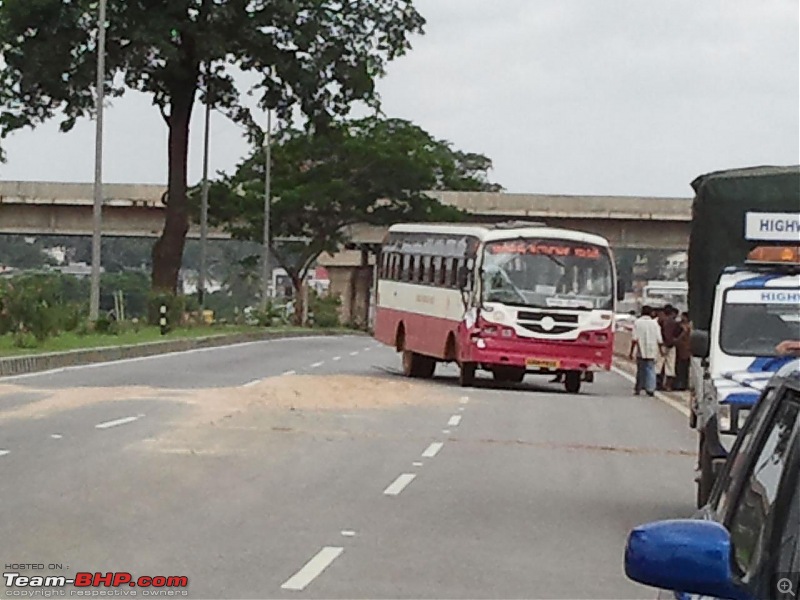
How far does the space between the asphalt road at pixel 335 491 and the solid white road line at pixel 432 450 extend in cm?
2

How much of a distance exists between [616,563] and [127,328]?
111 ft

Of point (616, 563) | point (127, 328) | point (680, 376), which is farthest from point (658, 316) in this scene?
point (616, 563)

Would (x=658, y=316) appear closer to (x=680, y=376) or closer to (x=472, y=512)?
(x=680, y=376)

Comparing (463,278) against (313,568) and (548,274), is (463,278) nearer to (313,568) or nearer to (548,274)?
(548,274)

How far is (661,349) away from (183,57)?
21.5m

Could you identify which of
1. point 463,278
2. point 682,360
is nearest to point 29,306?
point 463,278

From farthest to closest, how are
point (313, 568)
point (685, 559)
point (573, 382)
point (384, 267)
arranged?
point (384, 267)
point (573, 382)
point (313, 568)
point (685, 559)

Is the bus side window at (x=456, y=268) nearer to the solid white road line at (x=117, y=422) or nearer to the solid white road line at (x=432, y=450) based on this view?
the solid white road line at (x=117, y=422)

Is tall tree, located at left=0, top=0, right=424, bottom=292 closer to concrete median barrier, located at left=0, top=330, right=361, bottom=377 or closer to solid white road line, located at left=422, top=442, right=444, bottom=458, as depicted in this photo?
concrete median barrier, located at left=0, top=330, right=361, bottom=377

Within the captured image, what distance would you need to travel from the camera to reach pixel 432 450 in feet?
60.5

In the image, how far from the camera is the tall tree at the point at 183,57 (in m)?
49.0

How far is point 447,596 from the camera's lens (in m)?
9.71

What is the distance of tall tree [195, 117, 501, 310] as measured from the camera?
69812 millimetres

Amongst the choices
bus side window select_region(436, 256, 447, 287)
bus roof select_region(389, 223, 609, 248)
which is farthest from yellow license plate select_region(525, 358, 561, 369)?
bus side window select_region(436, 256, 447, 287)
